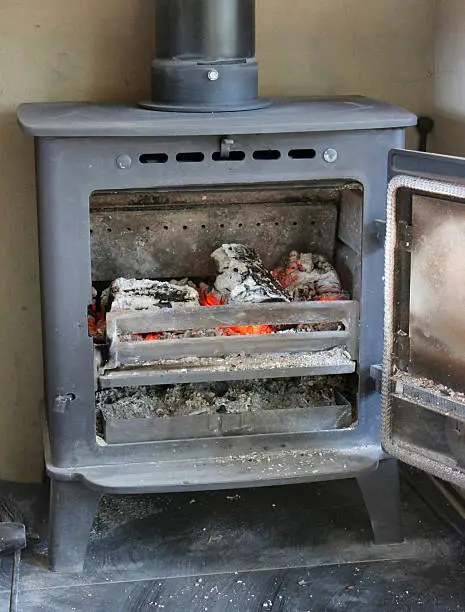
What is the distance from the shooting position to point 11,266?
2.25 meters

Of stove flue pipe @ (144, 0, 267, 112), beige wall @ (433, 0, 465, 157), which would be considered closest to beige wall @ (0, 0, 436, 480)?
beige wall @ (433, 0, 465, 157)

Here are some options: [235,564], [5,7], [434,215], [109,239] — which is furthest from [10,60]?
[235,564]

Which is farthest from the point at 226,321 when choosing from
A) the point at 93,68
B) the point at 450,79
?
the point at 450,79

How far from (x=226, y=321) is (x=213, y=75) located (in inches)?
18.8

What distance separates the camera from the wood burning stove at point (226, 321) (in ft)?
5.94

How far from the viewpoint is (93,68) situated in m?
2.20

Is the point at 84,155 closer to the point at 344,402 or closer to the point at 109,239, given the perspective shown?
the point at 109,239

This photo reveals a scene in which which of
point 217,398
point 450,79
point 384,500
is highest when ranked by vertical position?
point 450,79

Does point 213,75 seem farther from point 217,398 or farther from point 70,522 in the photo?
point 70,522

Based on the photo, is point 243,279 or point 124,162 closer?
point 124,162

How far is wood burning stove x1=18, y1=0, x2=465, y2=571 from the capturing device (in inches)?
71.3

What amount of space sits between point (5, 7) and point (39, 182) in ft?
1.76

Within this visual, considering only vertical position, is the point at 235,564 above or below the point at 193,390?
below

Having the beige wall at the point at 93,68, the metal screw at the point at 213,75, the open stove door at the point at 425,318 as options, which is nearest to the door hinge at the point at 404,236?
the open stove door at the point at 425,318
